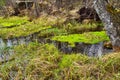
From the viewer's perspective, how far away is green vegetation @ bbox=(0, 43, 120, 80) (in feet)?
38.1

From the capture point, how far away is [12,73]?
43.5 feet

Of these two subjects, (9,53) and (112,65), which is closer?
(112,65)

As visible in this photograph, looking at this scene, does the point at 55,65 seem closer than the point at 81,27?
Yes

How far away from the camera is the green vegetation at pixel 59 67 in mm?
11609

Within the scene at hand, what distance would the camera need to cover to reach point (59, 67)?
1335 centimetres

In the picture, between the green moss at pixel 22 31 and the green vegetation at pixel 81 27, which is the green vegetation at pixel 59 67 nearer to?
the green moss at pixel 22 31

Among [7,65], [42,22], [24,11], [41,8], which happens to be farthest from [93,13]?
[7,65]

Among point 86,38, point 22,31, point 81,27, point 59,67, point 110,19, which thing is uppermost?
point 110,19

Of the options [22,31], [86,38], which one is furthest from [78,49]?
[22,31]

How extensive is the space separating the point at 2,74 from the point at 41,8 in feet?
80.4

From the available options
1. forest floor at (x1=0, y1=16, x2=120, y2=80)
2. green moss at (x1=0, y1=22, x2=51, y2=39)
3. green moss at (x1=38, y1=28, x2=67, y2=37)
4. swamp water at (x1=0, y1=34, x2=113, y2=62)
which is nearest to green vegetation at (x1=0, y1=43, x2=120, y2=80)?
forest floor at (x1=0, y1=16, x2=120, y2=80)

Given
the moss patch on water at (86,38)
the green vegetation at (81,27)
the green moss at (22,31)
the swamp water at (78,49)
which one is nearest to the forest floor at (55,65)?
the moss patch on water at (86,38)

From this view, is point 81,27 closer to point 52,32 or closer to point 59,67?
point 52,32

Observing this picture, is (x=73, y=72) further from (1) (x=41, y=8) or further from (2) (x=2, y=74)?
(1) (x=41, y=8)
